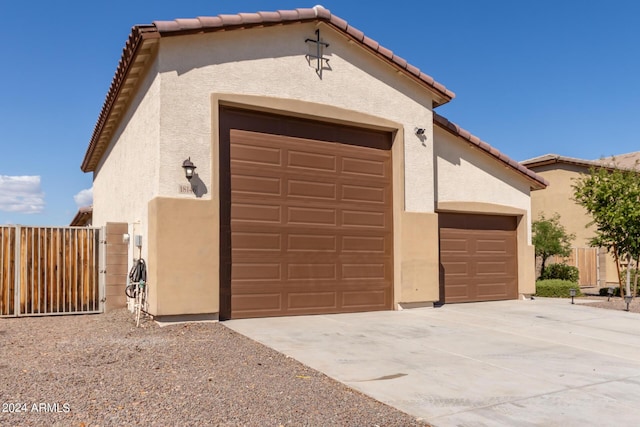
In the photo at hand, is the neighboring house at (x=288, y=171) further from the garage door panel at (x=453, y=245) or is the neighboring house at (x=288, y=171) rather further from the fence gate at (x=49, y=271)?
the fence gate at (x=49, y=271)

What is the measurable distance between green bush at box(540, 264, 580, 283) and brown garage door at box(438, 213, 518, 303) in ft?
21.6

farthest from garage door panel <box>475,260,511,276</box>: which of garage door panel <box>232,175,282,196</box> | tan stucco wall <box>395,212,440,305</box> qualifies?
garage door panel <box>232,175,282,196</box>

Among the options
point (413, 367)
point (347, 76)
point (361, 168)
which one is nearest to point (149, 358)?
point (413, 367)

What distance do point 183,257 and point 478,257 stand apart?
29.4ft

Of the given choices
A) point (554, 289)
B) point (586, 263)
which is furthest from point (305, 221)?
point (586, 263)

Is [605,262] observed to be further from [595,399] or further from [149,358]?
[149,358]

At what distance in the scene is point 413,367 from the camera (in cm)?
714

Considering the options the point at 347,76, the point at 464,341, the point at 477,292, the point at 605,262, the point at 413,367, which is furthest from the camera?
the point at 605,262

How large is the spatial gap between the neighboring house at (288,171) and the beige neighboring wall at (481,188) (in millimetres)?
75

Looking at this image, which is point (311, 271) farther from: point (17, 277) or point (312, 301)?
point (17, 277)

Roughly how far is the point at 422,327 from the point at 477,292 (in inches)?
213

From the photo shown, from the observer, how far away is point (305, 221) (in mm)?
11852

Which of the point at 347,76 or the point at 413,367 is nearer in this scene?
the point at 413,367

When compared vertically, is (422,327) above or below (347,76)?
below
